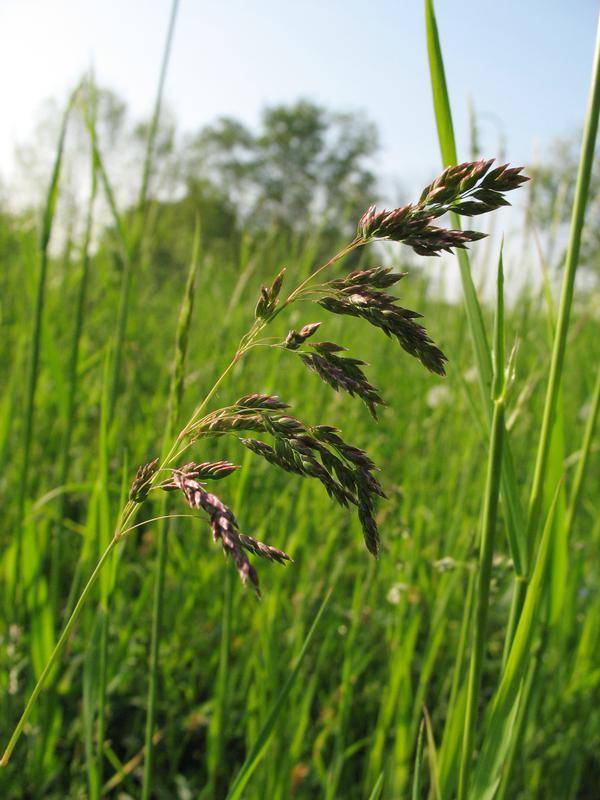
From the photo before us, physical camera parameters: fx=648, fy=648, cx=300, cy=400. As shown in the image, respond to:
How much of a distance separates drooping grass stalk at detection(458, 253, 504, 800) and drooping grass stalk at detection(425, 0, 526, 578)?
0.25ft

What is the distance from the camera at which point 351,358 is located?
45cm

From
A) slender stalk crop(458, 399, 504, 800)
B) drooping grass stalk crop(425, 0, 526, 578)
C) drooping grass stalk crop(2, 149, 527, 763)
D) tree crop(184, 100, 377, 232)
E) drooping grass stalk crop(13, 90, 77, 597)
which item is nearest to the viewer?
drooping grass stalk crop(2, 149, 527, 763)

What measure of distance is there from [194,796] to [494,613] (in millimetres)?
806

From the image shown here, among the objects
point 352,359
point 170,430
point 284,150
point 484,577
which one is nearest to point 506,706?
point 484,577

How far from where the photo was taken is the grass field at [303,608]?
0.69 metres

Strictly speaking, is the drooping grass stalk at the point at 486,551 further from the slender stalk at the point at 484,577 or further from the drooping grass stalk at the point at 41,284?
the drooping grass stalk at the point at 41,284

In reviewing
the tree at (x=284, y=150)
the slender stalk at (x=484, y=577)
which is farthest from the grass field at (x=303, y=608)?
the tree at (x=284, y=150)

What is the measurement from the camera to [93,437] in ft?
8.30

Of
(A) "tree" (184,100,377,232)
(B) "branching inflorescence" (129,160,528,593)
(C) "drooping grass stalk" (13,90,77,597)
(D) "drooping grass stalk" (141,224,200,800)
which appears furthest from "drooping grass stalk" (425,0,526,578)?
(A) "tree" (184,100,377,232)

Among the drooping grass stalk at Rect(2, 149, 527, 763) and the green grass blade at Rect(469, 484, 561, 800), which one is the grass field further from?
the drooping grass stalk at Rect(2, 149, 527, 763)

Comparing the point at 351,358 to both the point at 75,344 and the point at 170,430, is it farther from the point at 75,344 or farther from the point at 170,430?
the point at 75,344

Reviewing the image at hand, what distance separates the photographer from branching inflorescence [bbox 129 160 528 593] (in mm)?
454

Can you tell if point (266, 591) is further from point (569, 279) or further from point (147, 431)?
point (569, 279)

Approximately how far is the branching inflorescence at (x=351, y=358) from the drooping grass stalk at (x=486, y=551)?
130 millimetres
